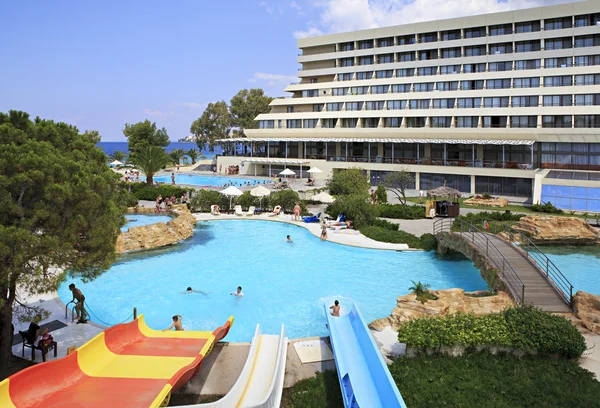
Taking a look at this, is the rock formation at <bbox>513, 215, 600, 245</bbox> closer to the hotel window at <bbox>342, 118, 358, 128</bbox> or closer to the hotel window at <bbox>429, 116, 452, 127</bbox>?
the hotel window at <bbox>429, 116, 452, 127</bbox>

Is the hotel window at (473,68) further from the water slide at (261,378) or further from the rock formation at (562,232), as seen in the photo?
the water slide at (261,378)

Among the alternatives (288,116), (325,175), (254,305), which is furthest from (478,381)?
(288,116)

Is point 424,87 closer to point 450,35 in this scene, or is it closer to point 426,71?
point 426,71

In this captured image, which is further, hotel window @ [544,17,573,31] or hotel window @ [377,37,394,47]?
hotel window @ [377,37,394,47]

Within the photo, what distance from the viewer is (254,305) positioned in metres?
19.0

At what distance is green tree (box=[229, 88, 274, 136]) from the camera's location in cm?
9350

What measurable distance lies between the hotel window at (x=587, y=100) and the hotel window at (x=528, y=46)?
7.63 metres

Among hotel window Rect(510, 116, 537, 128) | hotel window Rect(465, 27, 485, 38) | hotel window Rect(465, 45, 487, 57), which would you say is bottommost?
hotel window Rect(510, 116, 537, 128)

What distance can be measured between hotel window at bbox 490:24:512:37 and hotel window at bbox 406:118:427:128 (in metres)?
12.7

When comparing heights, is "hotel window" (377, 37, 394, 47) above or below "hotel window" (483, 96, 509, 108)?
above

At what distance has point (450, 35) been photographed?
5894cm

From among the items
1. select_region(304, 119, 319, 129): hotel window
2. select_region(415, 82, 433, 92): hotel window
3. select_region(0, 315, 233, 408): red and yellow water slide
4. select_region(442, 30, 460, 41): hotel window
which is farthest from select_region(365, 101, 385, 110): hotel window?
select_region(0, 315, 233, 408): red and yellow water slide

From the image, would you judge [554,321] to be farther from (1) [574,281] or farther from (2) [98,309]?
(2) [98,309]

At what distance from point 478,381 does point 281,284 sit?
11.9 meters
